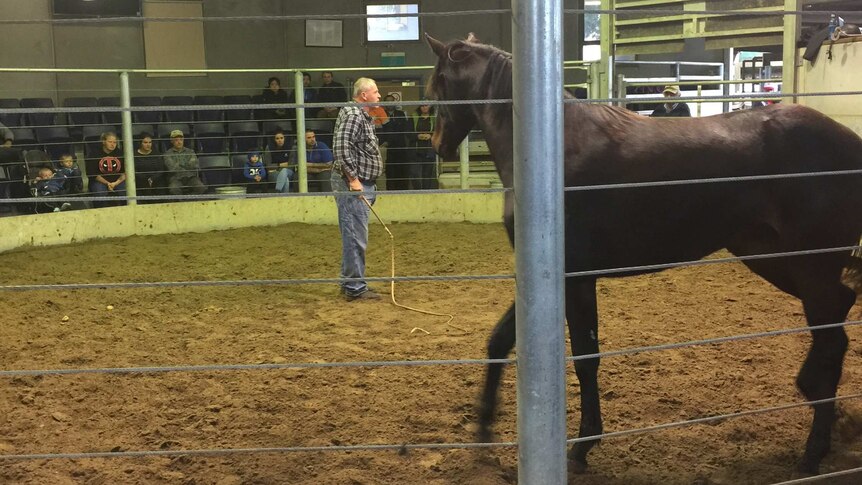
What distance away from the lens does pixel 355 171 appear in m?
6.30

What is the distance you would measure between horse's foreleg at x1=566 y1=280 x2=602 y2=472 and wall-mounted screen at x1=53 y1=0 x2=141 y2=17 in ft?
43.0

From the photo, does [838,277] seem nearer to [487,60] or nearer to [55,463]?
[487,60]

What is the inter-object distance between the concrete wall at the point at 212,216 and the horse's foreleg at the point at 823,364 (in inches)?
232

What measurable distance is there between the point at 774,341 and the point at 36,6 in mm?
13050

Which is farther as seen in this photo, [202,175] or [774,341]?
[202,175]

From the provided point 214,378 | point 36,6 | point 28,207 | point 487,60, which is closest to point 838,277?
point 487,60

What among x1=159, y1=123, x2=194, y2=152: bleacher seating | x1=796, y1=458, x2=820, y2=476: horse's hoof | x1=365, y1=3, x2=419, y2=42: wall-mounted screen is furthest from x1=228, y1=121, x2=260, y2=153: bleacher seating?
x1=796, y1=458, x2=820, y2=476: horse's hoof

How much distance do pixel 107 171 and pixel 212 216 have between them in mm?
1334

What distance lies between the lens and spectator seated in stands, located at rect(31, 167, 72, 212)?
29.9 ft

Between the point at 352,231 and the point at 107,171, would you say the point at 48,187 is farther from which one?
the point at 352,231

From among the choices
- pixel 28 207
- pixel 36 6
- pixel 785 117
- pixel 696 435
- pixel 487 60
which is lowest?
pixel 696 435

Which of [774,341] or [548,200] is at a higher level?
[548,200]

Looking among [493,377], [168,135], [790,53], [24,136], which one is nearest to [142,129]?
[168,135]

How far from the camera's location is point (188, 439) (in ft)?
11.6
